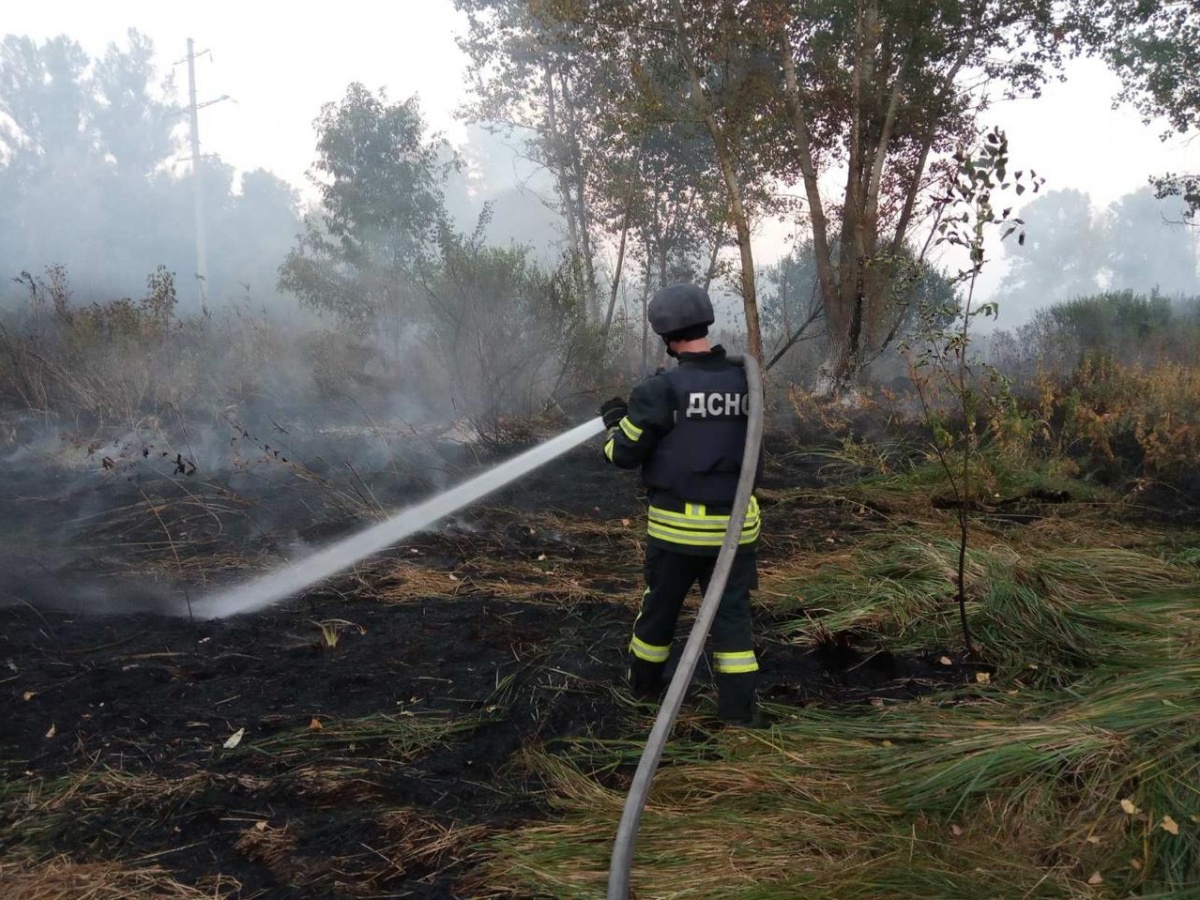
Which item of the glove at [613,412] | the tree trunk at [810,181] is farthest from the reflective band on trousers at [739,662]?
the tree trunk at [810,181]

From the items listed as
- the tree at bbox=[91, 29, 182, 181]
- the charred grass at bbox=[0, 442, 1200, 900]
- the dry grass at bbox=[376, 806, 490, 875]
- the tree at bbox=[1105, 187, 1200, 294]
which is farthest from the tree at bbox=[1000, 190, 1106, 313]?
the dry grass at bbox=[376, 806, 490, 875]

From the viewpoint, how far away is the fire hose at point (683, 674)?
2.10 metres

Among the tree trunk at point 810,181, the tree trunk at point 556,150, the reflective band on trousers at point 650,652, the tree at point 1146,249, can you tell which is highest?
the tree at point 1146,249

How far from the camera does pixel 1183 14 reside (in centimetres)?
1291

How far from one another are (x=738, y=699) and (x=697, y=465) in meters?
0.82

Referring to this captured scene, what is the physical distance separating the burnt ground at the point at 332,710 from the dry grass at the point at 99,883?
0.10ft

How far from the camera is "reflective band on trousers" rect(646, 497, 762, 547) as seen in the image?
307 centimetres

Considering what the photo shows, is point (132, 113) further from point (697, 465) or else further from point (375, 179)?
point (697, 465)

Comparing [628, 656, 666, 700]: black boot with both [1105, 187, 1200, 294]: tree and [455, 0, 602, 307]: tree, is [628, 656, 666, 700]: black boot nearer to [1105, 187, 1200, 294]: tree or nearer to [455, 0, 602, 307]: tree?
[455, 0, 602, 307]: tree

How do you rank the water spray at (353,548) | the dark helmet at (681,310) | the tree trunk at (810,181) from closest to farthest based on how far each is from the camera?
the dark helmet at (681,310) < the water spray at (353,548) < the tree trunk at (810,181)

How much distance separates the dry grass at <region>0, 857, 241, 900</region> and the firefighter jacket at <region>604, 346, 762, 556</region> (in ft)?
5.65

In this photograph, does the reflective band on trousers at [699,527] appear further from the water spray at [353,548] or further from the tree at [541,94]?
the tree at [541,94]

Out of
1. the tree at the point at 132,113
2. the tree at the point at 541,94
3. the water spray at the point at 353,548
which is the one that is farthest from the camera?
the tree at the point at 132,113

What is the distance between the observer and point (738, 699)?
3033 millimetres
